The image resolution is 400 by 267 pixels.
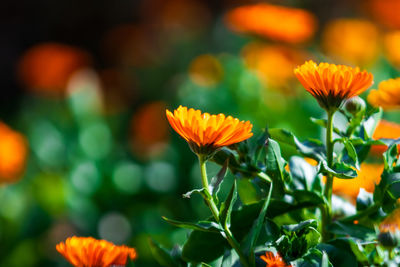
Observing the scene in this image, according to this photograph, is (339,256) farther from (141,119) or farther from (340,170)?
(141,119)

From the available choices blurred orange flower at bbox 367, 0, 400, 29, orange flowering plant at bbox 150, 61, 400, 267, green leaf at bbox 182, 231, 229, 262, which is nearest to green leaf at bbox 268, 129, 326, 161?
orange flowering plant at bbox 150, 61, 400, 267

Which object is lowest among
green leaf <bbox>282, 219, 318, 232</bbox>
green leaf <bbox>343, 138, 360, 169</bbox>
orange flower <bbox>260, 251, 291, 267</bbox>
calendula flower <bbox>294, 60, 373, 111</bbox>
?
orange flower <bbox>260, 251, 291, 267</bbox>

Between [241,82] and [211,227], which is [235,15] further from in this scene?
[211,227]

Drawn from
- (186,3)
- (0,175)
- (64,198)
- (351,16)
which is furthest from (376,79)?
(186,3)

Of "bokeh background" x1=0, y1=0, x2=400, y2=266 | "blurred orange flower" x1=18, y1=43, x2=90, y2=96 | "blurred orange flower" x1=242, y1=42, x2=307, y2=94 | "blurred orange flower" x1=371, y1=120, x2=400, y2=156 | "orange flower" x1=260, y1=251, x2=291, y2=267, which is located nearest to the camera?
"orange flower" x1=260, y1=251, x2=291, y2=267

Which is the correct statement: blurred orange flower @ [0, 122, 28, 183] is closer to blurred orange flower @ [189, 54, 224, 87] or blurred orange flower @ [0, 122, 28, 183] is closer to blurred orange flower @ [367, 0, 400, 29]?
blurred orange flower @ [189, 54, 224, 87]

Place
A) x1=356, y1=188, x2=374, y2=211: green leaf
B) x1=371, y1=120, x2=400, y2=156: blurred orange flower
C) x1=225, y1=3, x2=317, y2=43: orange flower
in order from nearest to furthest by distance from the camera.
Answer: x1=356, y1=188, x2=374, y2=211: green leaf
x1=371, y1=120, x2=400, y2=156: blurred orange flower
x1=225, y1=3, x2=317, y2=43: orange flower

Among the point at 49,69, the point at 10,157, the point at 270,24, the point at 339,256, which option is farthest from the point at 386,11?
the point at 339,256

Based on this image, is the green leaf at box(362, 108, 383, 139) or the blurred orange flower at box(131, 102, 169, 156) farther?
the blurred orange flower at box(131, 102, 169, 156)
